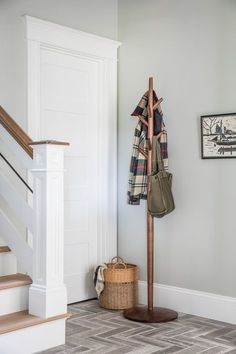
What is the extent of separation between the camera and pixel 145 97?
4.64 meters

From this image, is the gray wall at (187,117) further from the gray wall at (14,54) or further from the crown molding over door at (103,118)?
the gray wall at (14,54)

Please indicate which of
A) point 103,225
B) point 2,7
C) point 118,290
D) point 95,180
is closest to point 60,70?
point 2,7

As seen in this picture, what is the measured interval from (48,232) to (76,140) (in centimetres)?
149

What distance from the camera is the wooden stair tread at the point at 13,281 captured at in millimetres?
3670

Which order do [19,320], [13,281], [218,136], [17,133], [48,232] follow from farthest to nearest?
1. [218,136]
2. [17,133]
3. [13,281]
4. [48,232]
5. [19,320]

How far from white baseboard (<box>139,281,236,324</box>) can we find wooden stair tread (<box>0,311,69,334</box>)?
1.30 metres

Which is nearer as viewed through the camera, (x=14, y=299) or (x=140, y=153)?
(x=14, y=299)

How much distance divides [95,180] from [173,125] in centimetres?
91

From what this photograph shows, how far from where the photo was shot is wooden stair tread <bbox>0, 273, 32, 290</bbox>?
3.67 metres

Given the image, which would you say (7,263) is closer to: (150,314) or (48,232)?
(48,232)

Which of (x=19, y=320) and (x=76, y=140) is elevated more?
(x=76, y=140)

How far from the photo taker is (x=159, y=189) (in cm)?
448

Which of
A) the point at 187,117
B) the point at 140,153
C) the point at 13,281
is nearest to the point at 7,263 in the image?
the point at 13,281

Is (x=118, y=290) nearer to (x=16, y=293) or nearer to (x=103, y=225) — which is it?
(x=103, y=225)
